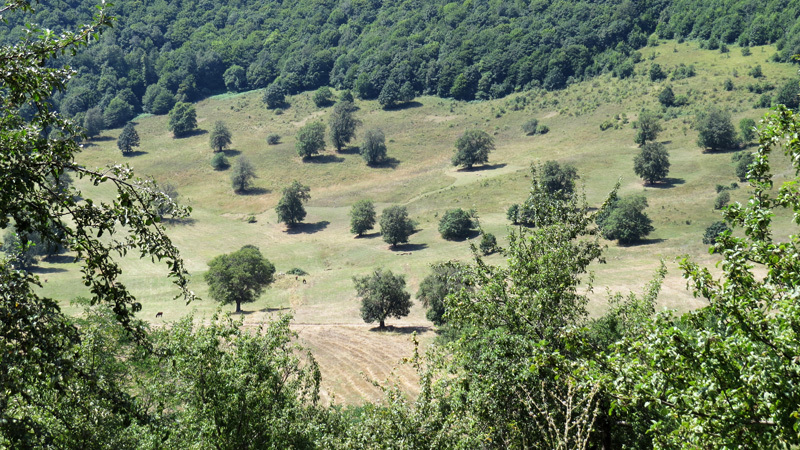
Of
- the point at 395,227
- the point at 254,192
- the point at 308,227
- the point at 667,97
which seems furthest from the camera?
the point at 667,97

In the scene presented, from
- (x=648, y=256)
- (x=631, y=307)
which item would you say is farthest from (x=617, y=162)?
(x=631, y=307)

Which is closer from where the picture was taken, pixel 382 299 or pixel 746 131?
pixel 382 299

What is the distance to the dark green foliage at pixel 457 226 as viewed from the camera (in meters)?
91.7

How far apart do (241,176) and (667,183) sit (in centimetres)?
9247

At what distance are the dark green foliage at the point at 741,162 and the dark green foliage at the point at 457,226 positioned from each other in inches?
1747

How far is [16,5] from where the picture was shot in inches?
302

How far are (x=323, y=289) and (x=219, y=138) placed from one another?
99640mm

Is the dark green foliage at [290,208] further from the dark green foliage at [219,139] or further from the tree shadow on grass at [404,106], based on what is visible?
the tree shadow on grass at [404,106]

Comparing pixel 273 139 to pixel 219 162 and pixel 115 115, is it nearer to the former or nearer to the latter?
pixel 219 162

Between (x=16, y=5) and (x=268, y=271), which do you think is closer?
(x=16, y=5)

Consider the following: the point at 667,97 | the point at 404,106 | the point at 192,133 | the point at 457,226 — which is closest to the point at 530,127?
the point at 667,97

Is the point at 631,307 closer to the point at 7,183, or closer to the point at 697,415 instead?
the point at 697,415

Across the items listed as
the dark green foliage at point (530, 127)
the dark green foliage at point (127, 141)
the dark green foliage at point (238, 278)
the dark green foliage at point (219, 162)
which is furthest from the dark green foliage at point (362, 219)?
the dark green foliage at point (127, 141)

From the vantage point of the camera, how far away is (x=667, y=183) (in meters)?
101
